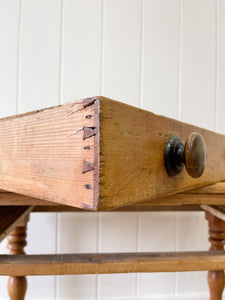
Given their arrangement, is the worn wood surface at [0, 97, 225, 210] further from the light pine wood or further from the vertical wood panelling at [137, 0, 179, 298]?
the vertical wood panelling at [137, 0, 179, 298]

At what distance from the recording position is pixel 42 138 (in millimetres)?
268

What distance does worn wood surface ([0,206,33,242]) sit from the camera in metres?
0.48

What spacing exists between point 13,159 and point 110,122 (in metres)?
0.16

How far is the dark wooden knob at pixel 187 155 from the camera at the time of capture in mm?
281

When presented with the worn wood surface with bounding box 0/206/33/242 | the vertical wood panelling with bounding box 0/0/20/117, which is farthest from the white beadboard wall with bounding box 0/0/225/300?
the worn wood surface with bounding box 0/206/33/242

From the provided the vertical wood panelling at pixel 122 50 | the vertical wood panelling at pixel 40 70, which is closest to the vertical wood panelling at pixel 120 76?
the vertical wood panelling at pixel 122 50

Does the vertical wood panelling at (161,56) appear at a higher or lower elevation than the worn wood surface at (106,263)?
higher

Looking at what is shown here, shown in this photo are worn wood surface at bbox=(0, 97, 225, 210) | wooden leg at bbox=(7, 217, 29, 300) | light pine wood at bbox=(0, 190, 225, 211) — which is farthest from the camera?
wooden leg at bbox=(7, 217, 29, 300)

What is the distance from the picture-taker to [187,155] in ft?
0.92

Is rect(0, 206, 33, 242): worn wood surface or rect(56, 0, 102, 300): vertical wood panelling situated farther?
rect(56, 0, 102, 300): vertical wood panelling

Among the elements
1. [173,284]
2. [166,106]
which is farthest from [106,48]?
[173,284]

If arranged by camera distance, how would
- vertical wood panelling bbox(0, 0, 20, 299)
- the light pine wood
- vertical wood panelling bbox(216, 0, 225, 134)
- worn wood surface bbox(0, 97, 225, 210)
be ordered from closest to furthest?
1. worn wood surface bbox(0, 97, 225, 210)
2. the light pine wood
3. vertical wood panelling bbox(0, 0, 20, 299)
4. vertical wood panelling bbox(216, 0, 225, 134)

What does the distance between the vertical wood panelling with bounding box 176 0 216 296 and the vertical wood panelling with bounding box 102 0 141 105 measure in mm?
194

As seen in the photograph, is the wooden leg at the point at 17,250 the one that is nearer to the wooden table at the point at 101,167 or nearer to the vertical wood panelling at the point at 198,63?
the wooden table at the point at 101,167
